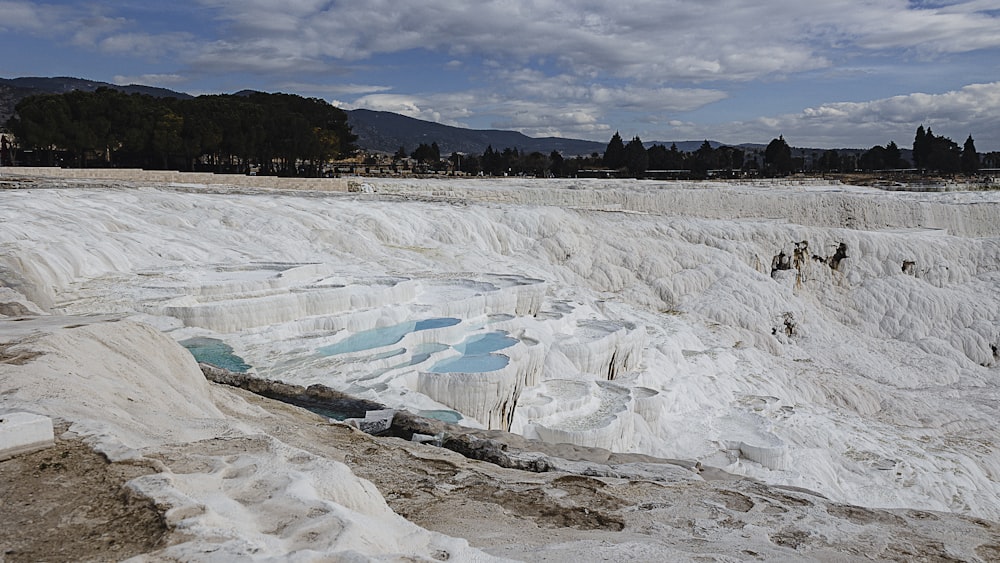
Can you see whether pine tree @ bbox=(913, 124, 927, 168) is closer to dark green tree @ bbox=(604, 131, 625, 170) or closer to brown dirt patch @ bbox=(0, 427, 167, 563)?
dark green tree @ bbox=(604, 131, 625, 170)

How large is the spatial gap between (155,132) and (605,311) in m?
22.4

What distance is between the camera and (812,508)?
15.3 ft

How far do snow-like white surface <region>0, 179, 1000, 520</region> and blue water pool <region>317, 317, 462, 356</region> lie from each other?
0.12 meters

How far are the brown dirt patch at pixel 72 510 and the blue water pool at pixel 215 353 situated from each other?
465cm

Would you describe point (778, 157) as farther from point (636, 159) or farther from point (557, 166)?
point (557, 166)

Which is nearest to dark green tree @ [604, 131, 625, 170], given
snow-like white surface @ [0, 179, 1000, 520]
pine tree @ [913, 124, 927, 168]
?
pine tree @ [913, 124, 927, 168]

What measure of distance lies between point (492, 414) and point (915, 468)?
6499 millimetres

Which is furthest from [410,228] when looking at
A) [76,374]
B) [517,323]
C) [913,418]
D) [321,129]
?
[321,129]

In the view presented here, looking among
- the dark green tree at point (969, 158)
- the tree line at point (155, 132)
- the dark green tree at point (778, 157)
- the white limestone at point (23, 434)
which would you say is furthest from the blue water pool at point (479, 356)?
the dark green tree at point (969, 158)

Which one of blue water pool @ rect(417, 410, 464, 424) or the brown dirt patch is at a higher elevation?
the brown dirt patch

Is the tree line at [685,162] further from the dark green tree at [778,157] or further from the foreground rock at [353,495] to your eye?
the foreground rock at [353,495]

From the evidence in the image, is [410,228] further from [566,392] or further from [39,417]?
[39,417]

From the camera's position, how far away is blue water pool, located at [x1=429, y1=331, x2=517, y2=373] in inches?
352

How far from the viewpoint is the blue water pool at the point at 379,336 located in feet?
29.9
